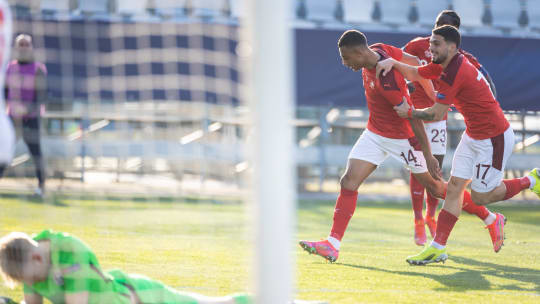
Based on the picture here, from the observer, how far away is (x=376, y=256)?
530 cm

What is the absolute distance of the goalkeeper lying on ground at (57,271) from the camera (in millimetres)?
3051

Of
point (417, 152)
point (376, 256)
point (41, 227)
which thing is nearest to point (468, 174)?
point (417, 152)

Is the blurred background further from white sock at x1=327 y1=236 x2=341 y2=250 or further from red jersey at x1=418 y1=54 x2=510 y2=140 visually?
red jersey at x1=418 y1=54 x2=510 y2=140

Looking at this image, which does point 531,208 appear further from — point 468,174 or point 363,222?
point 468,174

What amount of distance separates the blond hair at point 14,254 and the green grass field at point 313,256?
58cm

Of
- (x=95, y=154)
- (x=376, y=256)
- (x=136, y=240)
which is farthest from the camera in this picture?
(x=95, y=154)

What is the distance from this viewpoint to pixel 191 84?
9125 millimetres

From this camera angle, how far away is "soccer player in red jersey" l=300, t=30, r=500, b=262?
4852mm

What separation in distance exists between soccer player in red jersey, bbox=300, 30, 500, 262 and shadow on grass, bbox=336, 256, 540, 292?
0.38 meters

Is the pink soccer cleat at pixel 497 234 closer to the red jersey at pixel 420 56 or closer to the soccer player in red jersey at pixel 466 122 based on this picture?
the soccer player in red jersey at pixel 466 122

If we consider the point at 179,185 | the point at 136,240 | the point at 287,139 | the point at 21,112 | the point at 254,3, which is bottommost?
the point at 179,185

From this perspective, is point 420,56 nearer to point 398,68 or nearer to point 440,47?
point 398,68

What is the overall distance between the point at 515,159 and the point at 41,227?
7141mm

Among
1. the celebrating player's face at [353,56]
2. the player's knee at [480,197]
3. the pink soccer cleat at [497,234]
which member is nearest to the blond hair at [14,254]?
the celebrating player's face at [353,56]
